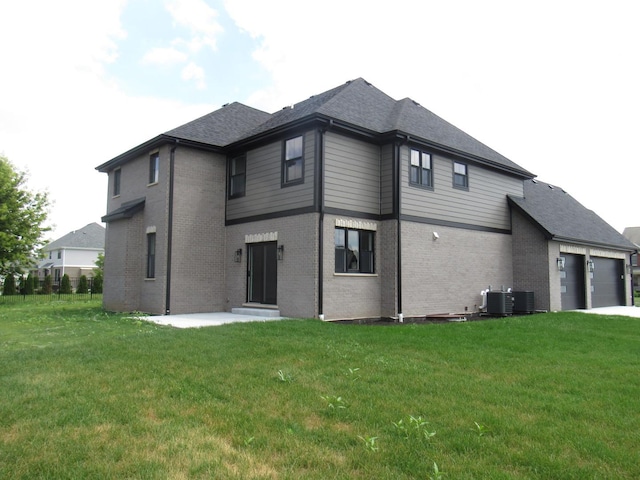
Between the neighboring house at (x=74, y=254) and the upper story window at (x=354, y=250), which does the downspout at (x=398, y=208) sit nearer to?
the upper story window at (x=354, y=250)

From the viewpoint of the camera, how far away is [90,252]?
51844 mm

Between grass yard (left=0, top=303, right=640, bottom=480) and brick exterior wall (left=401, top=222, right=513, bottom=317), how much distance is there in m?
5.38

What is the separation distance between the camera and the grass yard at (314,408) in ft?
12.3

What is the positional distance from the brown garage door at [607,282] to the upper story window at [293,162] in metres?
14.2

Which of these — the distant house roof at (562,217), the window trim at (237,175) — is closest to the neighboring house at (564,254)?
the distant house roof at (562,217)

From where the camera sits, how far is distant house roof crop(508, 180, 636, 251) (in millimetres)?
18500

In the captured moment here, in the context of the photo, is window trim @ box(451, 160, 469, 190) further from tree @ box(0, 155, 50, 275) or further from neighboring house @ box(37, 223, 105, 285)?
neighboring house @ box(37, 223, 105, 285)

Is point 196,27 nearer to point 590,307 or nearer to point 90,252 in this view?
point 590,307

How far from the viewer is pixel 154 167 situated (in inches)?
666

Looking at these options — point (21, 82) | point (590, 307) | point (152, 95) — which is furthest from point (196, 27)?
point (590, 307)

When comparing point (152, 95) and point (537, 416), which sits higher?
point (152, 95)

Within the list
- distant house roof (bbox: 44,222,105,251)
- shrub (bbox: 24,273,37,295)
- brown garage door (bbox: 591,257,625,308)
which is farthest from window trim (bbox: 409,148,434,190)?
distant house roof (bbox: 44,222,105,251)

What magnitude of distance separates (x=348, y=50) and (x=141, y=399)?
1004 cm

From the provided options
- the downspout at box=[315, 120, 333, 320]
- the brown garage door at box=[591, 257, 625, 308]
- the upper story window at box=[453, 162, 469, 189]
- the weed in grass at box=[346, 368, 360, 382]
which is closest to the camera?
the weed in grass at box=[346, 368, 360, 382]
